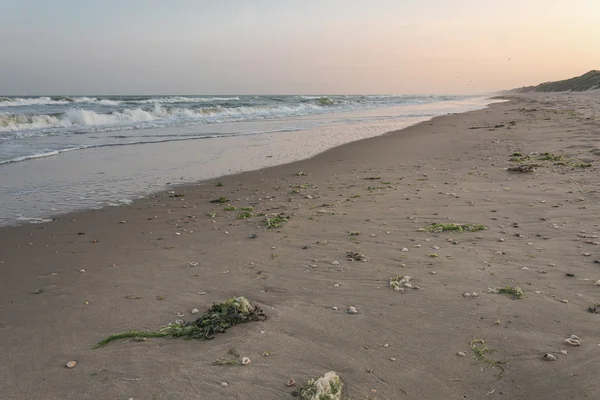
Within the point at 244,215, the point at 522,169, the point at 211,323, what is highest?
the point at 522,169

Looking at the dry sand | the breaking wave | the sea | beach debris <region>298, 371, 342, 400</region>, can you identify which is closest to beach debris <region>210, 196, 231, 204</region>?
the dry sand

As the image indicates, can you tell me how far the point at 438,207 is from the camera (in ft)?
21.3

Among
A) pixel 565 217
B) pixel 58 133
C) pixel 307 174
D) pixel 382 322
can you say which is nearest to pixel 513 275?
pixel 382 322

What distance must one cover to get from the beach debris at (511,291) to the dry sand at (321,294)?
0.18ft

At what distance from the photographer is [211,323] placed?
3340 mm

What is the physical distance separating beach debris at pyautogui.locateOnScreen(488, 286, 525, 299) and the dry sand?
5 cm

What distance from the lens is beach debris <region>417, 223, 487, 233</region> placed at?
539 centimetres

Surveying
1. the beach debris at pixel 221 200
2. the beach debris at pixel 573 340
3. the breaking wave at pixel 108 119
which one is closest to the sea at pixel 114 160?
the breaking wave at pixel 108 119

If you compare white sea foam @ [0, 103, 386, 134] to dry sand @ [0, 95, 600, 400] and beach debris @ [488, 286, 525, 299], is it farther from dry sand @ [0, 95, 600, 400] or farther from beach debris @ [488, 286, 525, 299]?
beach debris @ [488, 286, 525, 299]

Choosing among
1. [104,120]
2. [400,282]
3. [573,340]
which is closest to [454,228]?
[400,282]

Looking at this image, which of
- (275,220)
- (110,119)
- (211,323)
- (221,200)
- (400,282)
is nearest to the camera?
(211,323)

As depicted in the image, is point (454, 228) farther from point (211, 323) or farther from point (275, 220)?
point (211, 323)

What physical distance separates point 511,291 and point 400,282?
0.91 meters

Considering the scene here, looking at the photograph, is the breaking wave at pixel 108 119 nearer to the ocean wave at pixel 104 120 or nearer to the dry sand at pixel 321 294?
the ocean wave at pixel 104 120
